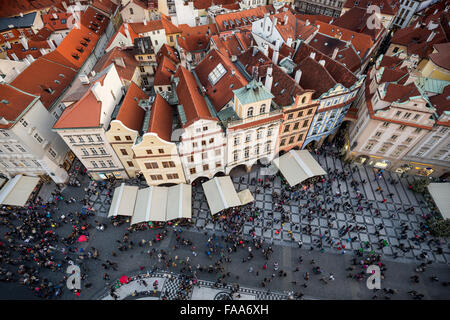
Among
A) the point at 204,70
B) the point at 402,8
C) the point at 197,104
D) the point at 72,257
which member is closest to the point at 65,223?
the point at 72,257

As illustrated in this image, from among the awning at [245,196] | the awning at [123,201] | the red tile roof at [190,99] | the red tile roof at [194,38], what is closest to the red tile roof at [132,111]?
the red tile roof at [190,99]

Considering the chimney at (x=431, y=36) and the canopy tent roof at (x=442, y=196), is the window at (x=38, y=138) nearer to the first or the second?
the canopy tent roof at (x=442, y=196)

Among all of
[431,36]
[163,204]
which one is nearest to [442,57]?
[431,36]

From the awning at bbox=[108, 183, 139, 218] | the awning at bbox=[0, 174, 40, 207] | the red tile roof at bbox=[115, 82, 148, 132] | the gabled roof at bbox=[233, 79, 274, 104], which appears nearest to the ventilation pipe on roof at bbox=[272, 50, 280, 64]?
the gabled roof at bbox=[233, 79, 274, 104]

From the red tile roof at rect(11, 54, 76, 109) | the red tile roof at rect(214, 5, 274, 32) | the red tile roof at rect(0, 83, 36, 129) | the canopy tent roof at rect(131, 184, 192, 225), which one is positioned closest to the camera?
the red tile roof at rect(0, 83, 36, 129)

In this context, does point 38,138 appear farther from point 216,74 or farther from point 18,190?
point 216,74

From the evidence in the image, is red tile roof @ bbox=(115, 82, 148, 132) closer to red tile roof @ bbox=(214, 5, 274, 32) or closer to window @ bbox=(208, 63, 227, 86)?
window @ bbox=(208, 63, 227, 86)

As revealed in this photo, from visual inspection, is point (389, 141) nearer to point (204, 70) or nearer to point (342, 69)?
point (342, 69)
